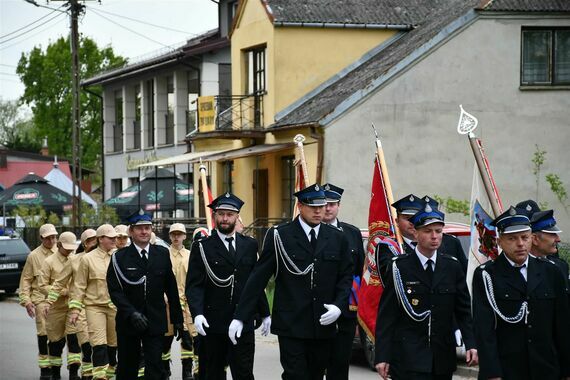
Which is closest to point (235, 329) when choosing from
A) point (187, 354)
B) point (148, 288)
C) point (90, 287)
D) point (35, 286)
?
point (148, 288)

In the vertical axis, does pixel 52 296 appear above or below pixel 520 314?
below

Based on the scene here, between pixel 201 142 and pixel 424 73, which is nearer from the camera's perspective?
pixel 424 73

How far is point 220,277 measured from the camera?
37.9ft

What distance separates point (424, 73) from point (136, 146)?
25412mm

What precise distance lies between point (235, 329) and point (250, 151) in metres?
20.7

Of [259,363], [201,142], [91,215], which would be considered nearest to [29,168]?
[91,215]

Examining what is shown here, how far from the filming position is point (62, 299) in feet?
50.1

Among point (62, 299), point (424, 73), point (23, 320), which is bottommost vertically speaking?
point (23, 320)

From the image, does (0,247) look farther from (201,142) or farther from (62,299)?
(62,299)

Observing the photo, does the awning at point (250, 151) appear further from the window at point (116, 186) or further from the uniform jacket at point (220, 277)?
the window at point (116, 186)

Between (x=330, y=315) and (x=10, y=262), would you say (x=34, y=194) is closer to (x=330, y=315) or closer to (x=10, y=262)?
(x=10, y=262)

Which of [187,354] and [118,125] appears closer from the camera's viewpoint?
[187,354]

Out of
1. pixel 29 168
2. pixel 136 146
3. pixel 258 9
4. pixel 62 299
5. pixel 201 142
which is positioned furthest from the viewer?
pixel 29 168

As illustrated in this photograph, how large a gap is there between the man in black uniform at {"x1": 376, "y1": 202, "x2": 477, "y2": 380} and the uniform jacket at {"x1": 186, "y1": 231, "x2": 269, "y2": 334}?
289cm
